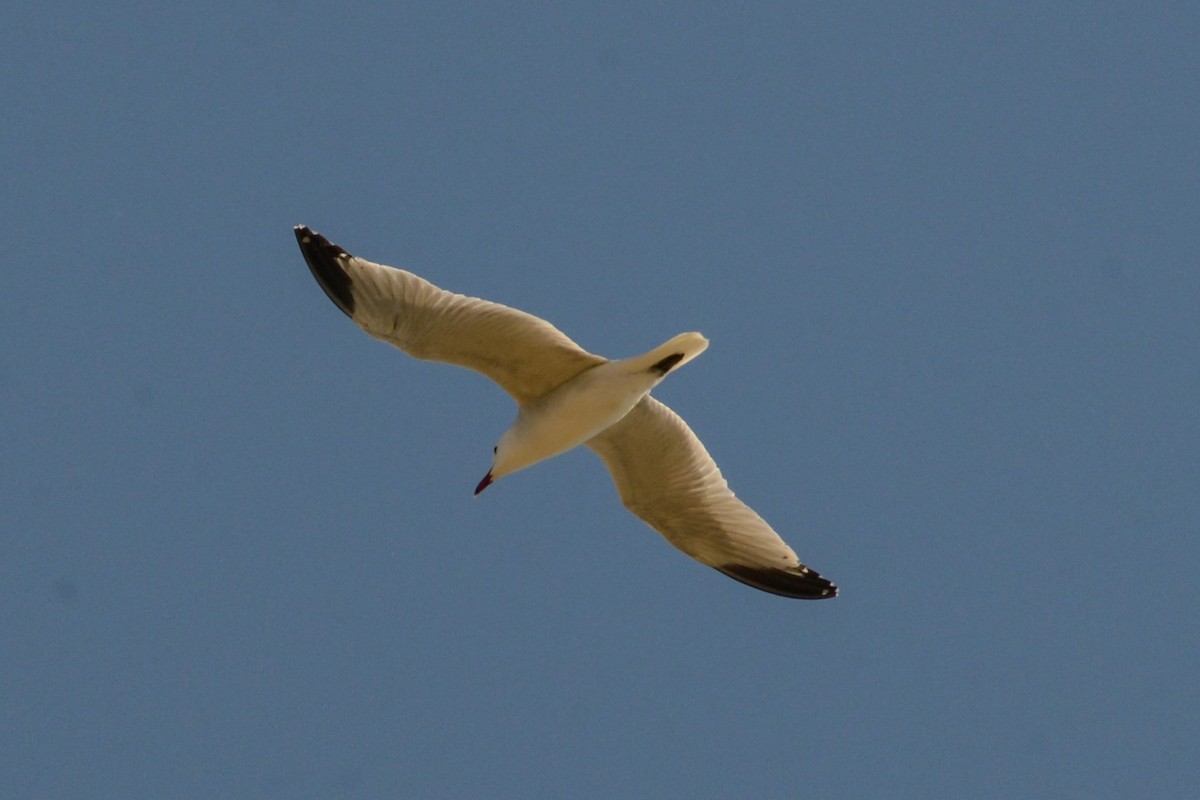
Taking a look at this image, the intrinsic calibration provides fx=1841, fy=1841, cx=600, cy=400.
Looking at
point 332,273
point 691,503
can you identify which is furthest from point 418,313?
point 691,503

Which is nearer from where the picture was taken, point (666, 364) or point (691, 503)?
point (666, 364)

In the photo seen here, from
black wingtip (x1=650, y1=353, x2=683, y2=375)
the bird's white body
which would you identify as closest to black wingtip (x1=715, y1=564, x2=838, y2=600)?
the bird's white body

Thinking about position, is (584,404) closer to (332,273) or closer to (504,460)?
(504,460)

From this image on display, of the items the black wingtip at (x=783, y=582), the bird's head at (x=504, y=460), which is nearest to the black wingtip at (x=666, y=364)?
the bird's head at (x=504, y=460)

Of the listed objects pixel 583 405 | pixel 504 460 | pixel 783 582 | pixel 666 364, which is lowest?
pixel 783 582

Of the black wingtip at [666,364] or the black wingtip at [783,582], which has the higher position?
the black wingtip at [666,364]

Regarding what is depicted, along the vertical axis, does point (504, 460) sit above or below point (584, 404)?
below

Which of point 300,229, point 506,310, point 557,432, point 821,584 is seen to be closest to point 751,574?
point 821,584

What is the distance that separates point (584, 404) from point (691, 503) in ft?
5.12

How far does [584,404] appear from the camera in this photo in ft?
35.8

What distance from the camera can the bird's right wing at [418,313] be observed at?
10.4m

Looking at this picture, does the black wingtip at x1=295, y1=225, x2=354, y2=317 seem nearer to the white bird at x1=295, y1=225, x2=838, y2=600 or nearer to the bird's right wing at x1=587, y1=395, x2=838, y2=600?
the white bird at x1=295, y1=225, x2=838, y2=600

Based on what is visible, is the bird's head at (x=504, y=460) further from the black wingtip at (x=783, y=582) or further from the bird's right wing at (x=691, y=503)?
the black wingtip at (x=783, y=582)

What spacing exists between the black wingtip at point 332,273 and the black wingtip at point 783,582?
347 centimetres
